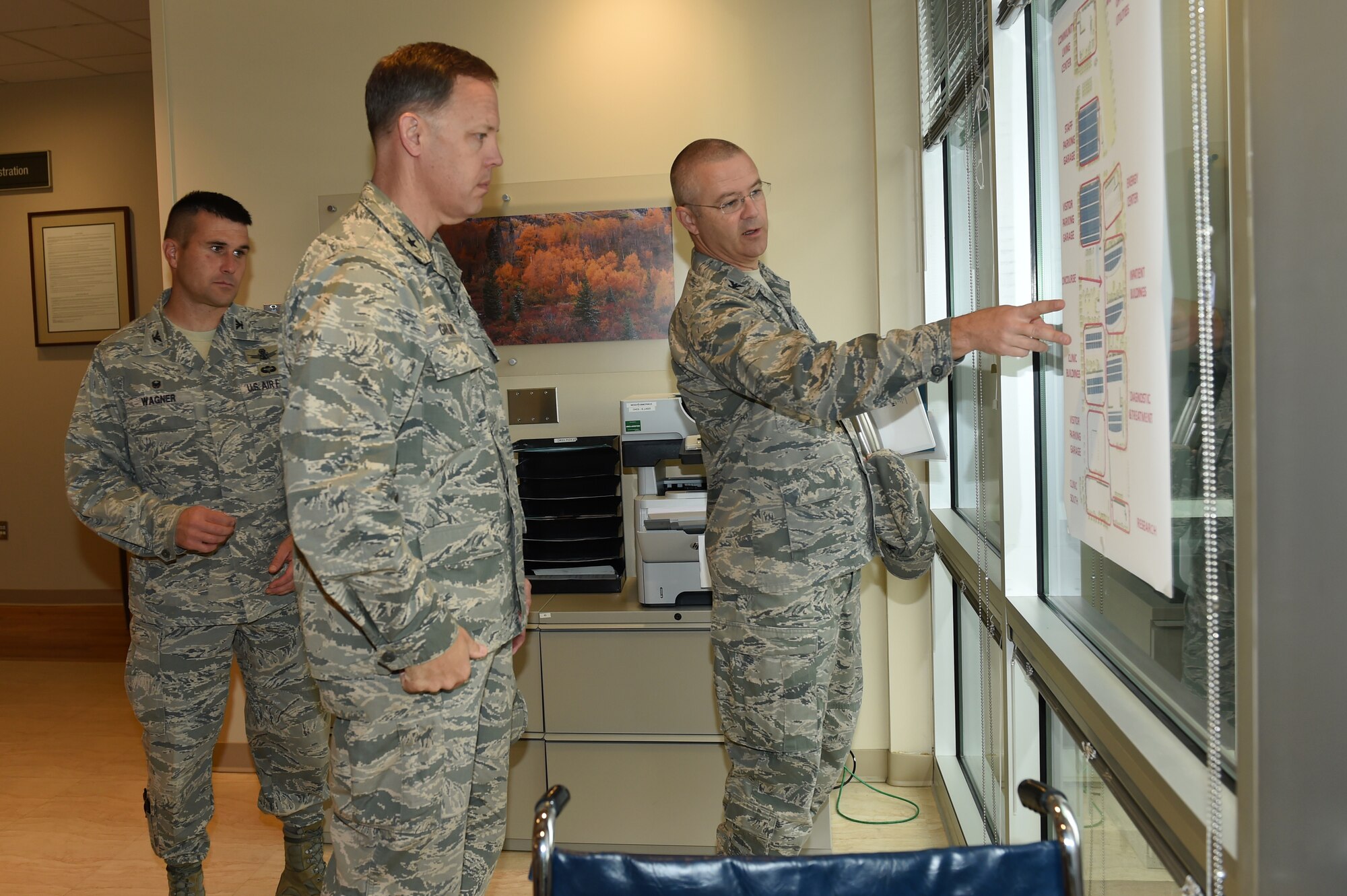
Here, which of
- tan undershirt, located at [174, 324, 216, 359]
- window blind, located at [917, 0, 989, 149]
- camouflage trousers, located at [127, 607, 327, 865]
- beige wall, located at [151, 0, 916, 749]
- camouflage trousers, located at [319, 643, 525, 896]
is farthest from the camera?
beige wall, located at [151, 0, 916, 749]

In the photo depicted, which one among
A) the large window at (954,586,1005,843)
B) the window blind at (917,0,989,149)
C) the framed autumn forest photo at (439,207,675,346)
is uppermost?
the window blind at (917,0,989,149)

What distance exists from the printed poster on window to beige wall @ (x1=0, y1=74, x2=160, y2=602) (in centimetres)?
530

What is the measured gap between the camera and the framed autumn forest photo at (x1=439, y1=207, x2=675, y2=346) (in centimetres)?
329

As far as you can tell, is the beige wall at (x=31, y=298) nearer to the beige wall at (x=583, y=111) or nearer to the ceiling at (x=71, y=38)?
the ceiling at (x=71, y=38)

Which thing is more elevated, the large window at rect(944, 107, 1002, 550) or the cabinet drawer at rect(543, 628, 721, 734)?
the large window at rect(944, 107, 1002, 550)

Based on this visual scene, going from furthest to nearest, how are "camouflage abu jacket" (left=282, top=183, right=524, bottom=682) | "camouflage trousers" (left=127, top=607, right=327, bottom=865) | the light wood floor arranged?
the light wood floor, "camouflage trousers" (left=127, top=607, right=327, bottom=865), "camouflage abu jacket" (left=282, top=183, right=524, bottom=682)

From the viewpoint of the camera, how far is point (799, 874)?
0.93 meters

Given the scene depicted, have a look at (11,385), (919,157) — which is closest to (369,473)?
(919,157)

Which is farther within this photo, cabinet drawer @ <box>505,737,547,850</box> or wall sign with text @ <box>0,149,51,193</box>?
wall sign with text @ <box>0,149,51,193</box>

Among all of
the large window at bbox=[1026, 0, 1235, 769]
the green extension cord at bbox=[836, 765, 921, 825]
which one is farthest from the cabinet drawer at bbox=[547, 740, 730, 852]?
the large window at bbox=[1026, 0, 1235, 769]

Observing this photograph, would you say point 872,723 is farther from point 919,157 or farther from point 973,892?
point 973,892

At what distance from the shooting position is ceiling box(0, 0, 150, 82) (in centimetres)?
450

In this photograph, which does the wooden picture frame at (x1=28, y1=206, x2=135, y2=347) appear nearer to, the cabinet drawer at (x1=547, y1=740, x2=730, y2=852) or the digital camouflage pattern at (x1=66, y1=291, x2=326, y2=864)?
the digital camouflage pattern at (x1=66, y1=291, x2=326, y2=864)

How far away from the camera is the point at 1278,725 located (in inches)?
31.2
